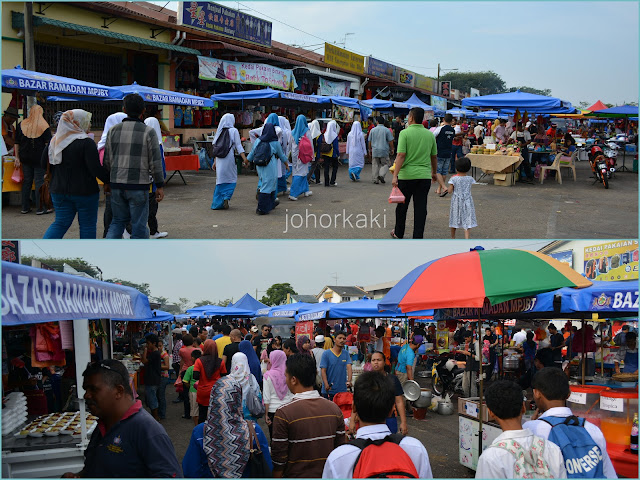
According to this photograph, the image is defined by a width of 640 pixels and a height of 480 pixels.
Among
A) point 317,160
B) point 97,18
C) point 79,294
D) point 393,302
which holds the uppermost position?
point 97,18

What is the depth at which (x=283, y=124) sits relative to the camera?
14.3 m

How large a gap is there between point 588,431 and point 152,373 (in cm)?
801

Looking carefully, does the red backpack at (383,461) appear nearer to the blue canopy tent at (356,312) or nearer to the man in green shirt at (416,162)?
the man in green shirt at (416,162)

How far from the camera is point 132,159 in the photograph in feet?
22.2

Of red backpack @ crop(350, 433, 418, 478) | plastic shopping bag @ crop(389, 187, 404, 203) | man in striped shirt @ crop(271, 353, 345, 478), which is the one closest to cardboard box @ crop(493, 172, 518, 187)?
plastic shopping bag @ crop(389, 187, 404, 203)

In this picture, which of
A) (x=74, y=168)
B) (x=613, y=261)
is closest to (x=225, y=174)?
(x=74, y=168)

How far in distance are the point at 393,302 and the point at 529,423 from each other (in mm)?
1720

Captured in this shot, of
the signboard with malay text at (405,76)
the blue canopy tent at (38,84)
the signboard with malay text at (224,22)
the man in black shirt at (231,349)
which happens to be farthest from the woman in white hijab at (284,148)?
the signboard with malay text at (405,76)

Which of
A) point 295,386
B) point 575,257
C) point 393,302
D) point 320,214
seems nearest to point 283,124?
point 320,214

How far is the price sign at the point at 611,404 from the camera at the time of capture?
570 centimetres

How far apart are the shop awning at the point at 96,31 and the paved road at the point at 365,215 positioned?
4231mm

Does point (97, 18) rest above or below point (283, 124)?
above

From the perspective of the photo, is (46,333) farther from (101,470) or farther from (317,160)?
(317,160)

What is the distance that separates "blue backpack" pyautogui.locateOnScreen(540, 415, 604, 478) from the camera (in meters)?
3.22
